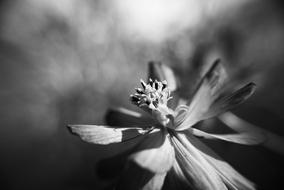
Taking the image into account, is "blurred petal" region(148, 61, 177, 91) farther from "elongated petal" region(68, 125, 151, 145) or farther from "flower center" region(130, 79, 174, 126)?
"elongated petal" region(68, 125, 151, 145)

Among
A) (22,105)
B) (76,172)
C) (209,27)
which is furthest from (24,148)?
(209,27)

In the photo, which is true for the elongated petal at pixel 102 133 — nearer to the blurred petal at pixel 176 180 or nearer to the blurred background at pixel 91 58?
the blurred petal at pixel 176 180

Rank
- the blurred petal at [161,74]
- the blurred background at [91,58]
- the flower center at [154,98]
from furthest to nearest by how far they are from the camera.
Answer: the blurred background at [91,58]
the blurred petal at [161,74]
the flower center at [154,98]

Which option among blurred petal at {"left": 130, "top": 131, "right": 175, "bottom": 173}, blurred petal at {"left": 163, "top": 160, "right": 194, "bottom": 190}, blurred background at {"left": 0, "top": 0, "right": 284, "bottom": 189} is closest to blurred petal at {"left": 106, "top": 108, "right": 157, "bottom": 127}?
blurred petal at {"left": 130, "top": 131, "right": 175, "bottom": 173}

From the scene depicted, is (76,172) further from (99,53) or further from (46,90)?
(99,53)

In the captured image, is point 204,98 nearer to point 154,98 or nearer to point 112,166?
point 154,98

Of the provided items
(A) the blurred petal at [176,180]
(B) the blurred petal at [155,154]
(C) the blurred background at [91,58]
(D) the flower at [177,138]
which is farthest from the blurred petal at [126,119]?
(C) the blurred background at [91,58]
